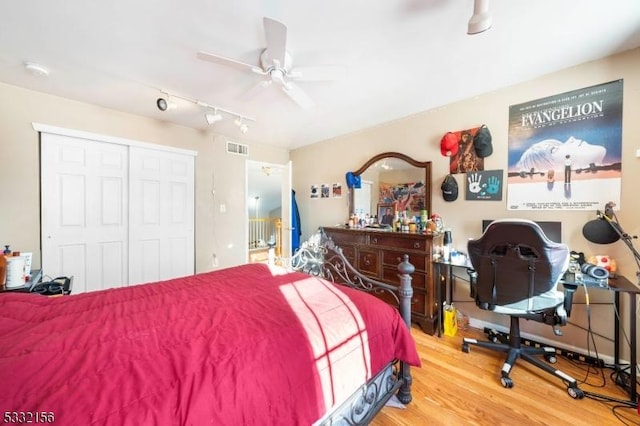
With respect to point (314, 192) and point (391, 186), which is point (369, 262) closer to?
point (391, 186)

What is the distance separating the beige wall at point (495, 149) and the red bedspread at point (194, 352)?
74.0 inches

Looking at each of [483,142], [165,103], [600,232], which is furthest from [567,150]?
[165,103]

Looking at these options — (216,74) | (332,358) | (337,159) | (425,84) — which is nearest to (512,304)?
(332,358)

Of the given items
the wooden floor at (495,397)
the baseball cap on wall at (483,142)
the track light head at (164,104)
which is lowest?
the wooden floor at (495,397)

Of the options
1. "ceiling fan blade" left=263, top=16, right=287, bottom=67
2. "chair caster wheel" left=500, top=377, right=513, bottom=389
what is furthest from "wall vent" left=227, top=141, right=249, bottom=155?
"chair caster wheel" left=500, top=377, right=513, bottom=389

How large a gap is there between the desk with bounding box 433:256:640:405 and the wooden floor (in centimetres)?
19

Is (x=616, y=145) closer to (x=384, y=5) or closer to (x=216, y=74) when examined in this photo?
(x=384, y=5)

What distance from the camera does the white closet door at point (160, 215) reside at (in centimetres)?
317

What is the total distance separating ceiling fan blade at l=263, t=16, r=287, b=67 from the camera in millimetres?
1437

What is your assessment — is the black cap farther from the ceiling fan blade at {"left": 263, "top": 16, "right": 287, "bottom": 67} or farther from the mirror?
the ceiling fan blade at {"left": 263, "top": 16, "right": 287, "bottom": 67}

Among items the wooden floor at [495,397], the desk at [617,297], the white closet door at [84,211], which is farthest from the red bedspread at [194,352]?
the white closet door at [84,211]

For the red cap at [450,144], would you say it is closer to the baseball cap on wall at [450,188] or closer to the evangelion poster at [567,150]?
the baseball cap on wall at [450,188]

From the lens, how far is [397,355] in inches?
58.4

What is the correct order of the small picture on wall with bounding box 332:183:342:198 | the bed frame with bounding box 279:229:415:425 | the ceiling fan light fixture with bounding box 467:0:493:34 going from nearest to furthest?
the bed frame with bounding box 279:229:415:425
the ceiling fan light fixture with bounding box 467:0:493:34
the small picture on wall with bounding box 332:183:342:198
